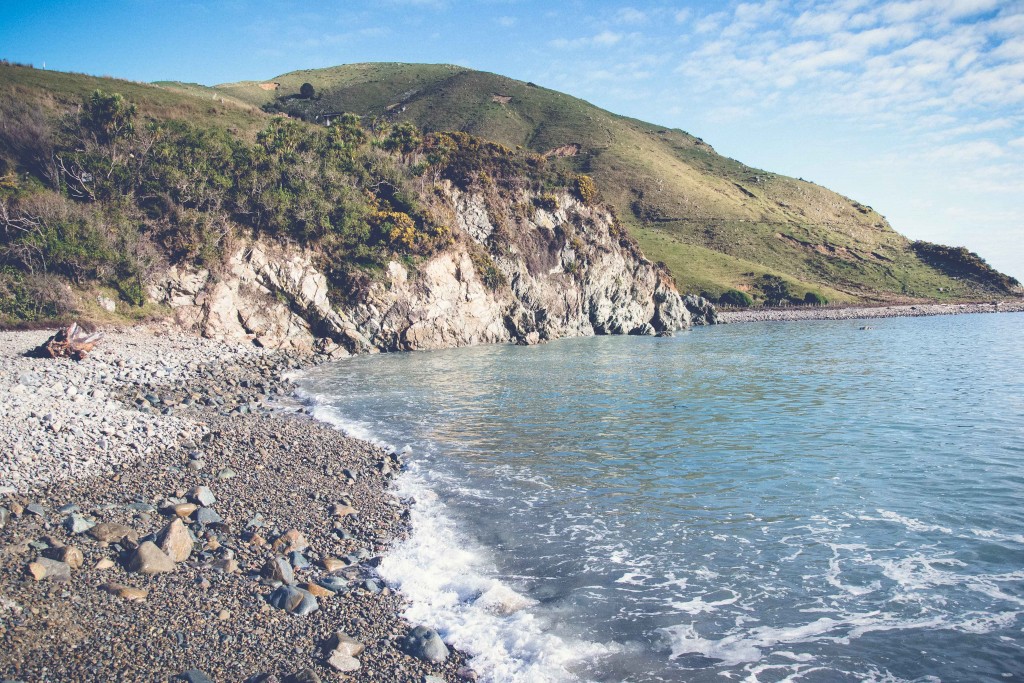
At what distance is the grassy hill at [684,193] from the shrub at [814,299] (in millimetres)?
2767

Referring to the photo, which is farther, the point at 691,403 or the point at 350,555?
the point at 691,403

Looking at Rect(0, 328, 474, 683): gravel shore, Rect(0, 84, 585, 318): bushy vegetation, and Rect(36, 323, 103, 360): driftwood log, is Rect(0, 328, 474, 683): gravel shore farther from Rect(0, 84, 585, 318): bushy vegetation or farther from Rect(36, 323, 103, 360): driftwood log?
Rect(0, 84, 585, 318): bushy vegetation

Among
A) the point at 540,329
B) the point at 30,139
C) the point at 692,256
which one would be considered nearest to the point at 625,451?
the point at 540,329

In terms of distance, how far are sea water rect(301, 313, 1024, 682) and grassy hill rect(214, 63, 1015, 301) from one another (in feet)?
282

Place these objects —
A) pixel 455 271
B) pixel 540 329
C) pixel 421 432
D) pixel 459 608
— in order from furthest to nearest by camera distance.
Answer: pixel 540 329, pixel 455 271, pixel 421 432, pixel 459 608

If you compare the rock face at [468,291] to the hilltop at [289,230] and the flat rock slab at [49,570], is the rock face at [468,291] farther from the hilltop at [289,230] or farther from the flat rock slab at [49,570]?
the flat rock slab at [49,570]

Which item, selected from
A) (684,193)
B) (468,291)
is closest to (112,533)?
(468,291)

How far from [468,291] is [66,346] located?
111ft

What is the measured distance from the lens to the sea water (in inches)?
356

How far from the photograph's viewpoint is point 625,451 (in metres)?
19.4

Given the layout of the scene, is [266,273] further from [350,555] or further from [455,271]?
[350,555]

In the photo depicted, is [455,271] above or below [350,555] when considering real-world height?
above

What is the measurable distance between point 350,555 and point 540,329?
51748 mm

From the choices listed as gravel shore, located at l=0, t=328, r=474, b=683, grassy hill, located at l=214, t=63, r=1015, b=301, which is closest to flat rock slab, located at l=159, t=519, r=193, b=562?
gravel shore, located at l=0, t=328, r=474, b=683
